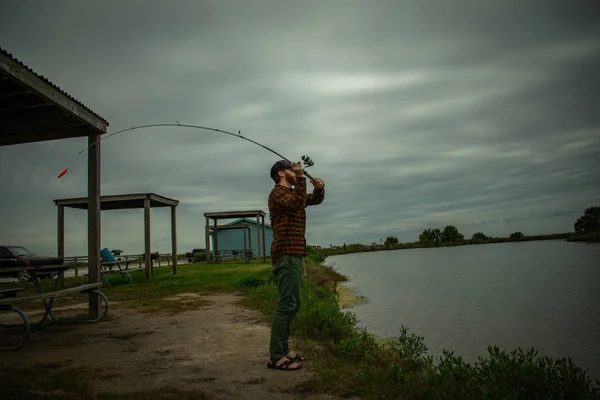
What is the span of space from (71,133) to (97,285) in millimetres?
2782

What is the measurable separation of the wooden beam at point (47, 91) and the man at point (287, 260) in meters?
3.74

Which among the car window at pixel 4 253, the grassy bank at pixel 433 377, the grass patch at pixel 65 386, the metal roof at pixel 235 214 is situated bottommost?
the grassy bank at pixel 433 377

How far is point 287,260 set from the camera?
12.6 ft

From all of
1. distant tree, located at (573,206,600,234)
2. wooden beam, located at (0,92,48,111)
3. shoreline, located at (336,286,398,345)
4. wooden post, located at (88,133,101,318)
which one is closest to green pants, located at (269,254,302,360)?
wooden post, located at (88,133,101,318)

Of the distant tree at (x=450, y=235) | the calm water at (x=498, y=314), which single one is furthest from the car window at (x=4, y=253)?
the distant tree at (x=450, y=235)

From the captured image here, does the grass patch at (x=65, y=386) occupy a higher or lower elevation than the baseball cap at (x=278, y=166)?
lower

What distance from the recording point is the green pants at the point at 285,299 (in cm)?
383

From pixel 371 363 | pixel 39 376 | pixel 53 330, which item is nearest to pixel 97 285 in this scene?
pixel 53 330

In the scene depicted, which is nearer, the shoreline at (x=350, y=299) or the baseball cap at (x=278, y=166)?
the baseball cap at (x=278, y=166)

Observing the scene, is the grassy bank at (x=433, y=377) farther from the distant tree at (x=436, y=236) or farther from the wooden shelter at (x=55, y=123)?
the distant tree at (x=436, y=236)

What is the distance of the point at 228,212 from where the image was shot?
76.1ft

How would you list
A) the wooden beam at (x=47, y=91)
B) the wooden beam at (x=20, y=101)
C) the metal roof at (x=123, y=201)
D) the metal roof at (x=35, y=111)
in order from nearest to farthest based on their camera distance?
the wooden beam at (x=47, y=91), the metal roof at (x=35, y=111), the wooden beam at (x=20, y=101), the metal roof at (x=123, y=201)

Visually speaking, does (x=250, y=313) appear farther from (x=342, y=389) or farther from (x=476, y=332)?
(x=476, y=332)

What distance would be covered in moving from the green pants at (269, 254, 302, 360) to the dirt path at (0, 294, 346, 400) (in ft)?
0.89
